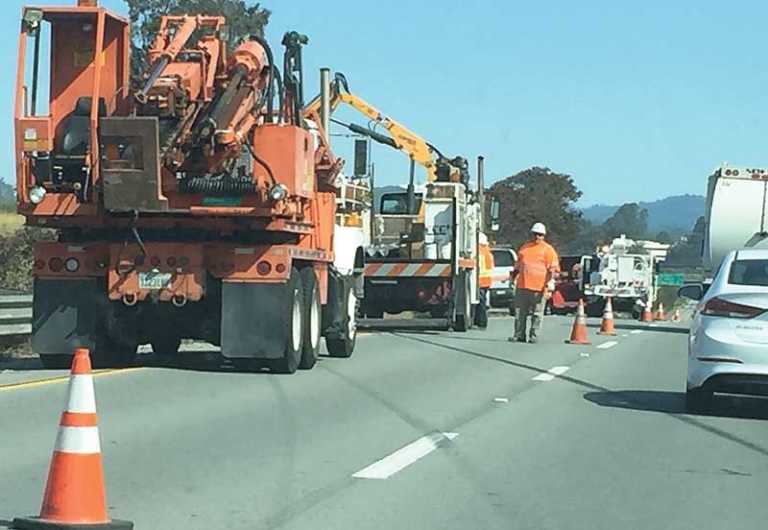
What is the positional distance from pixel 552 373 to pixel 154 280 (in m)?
5.42

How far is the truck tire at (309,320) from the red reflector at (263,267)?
129 cm

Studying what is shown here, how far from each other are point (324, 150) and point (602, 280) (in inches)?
1285

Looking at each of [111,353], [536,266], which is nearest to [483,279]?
[536,266]

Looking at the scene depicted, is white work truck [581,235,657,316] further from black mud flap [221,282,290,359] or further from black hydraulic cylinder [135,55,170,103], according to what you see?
black hydraulic cylinder [135,55,170,103]

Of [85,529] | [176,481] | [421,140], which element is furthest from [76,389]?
[421,140]

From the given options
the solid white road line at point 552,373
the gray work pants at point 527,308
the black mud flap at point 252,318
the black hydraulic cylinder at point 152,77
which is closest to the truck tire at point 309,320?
the black mud flap at point 252,318

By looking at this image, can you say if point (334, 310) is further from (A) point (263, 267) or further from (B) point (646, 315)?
(B) point (646, 315)

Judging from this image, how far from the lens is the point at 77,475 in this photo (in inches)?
279

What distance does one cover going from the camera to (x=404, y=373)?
17609 mm

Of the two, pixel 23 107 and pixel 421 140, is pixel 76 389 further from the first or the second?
pixel 421 140

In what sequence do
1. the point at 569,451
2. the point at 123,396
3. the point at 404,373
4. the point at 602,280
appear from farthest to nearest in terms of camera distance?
the point at 602,280
the point at 404,373
the point at 123,396
the point at 569,451

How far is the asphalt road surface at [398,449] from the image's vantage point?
8469 mm

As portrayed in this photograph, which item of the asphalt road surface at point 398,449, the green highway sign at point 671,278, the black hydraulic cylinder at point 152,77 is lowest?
the green highway sign at point 671,278

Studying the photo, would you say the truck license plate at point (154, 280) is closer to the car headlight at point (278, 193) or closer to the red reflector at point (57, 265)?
the red reflector at point (57, 265)
